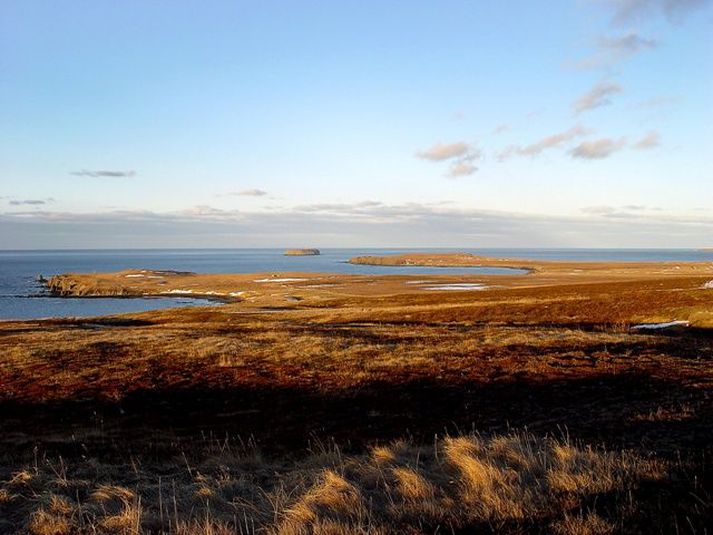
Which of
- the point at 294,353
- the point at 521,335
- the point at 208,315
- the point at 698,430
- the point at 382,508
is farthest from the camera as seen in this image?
the point at 208,315

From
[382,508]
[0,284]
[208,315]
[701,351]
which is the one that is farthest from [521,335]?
[0,284]

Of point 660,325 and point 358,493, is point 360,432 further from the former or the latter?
point 660,325

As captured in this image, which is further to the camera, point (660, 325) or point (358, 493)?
point (660, 325)

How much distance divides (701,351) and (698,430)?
47.0ft

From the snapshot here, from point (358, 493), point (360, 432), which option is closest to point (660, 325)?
point (360, 432)

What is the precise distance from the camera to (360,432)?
13102mm

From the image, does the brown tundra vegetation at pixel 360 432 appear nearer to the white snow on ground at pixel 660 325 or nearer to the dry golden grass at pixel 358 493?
the dry golden grass at pixel 358 493

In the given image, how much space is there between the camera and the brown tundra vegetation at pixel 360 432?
714 cm

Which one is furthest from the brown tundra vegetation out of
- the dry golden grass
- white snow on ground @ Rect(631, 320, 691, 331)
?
white snow on ground @ Rect(631, 320, 691, 331)

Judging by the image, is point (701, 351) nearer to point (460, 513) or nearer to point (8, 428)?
point (460, 513)

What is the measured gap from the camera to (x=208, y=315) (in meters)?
56.2

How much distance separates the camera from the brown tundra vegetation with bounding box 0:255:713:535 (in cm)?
714

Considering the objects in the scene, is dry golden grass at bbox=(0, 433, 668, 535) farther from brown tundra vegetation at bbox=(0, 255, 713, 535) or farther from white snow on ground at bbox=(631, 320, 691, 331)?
white snow on ground at bbox=(631, 320, 691, 331)

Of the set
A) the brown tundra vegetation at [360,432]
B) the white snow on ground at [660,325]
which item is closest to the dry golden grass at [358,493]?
the brown tundra vegetation at [360,432]
